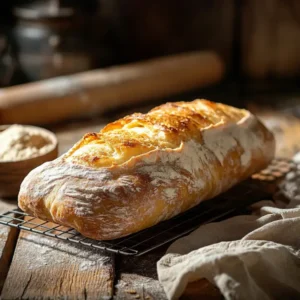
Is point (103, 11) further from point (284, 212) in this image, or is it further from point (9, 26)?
point (284, 212)

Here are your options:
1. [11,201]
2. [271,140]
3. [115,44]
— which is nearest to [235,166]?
[271,140]

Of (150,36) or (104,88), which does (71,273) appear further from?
(150,36)

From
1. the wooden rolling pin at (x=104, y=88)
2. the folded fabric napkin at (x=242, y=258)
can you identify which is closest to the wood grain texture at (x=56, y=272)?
the folded fabric napkin at (x=242, y=258)

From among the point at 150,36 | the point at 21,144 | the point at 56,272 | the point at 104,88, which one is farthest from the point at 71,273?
the point at 150,36

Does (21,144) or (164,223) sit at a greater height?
(21,144)

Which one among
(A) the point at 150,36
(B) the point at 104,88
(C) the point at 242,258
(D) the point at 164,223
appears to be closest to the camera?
(C) the point at 242,258

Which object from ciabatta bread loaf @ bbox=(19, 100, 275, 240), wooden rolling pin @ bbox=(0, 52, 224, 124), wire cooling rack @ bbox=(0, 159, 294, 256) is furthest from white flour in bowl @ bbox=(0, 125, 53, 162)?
wooden rolling pin @ bbox=(0, 52, 224, 124)

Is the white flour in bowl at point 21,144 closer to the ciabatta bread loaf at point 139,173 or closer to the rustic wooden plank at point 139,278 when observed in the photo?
the ciabatta bread loaf at point 139,173
